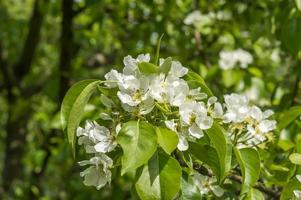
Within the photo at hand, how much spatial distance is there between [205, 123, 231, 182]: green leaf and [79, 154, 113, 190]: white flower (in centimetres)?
25

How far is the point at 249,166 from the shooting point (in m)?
1.58

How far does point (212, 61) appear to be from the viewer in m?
3.70

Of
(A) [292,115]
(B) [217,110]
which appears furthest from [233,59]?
(B) [217,110]

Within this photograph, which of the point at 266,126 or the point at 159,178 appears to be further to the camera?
the point at 266,126

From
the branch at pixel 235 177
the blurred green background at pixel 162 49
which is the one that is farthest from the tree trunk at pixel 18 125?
the branch at pixel 235 177

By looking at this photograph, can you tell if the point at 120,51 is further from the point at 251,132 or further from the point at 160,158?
the point at 160,158

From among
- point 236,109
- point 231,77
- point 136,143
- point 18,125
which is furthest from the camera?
point 18,125

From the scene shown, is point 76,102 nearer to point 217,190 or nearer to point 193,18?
point 217,190

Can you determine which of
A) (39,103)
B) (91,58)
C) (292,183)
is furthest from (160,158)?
(91,58)

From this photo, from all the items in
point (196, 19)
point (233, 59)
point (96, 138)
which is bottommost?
point (233, 59)

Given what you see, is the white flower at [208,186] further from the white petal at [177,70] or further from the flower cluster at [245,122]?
the white petal at [177,70]

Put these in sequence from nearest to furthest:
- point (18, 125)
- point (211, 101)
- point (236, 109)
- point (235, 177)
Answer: point (211, 101)
point (236, 109)
point (235, 177)
point (18, 125)

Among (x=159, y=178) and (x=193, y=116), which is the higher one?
(x=193, y=116)

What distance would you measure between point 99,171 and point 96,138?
109 mm
